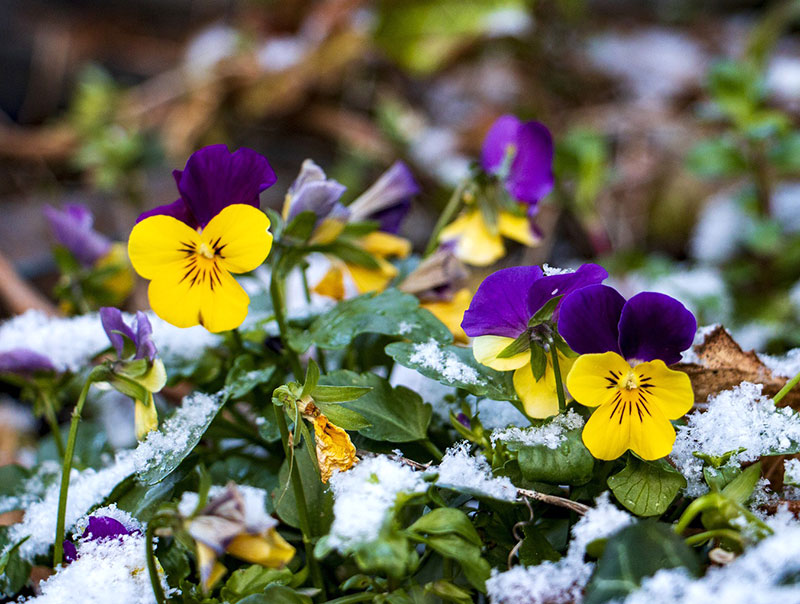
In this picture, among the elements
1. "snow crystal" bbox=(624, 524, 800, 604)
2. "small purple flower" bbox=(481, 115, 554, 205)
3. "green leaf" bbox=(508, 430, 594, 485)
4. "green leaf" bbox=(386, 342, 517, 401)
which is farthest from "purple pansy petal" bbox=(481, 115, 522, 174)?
"snow crystal" bbox=(624, 524, 800, 604)

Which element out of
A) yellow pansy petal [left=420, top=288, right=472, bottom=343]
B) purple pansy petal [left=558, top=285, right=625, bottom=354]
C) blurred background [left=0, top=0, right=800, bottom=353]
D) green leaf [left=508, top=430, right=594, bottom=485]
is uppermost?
blurred background [left=0, top=0, right=800, bottom=353]

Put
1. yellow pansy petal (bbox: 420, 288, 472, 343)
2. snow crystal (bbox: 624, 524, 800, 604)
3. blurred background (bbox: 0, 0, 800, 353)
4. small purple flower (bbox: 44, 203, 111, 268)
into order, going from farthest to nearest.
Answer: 1. blurred background (bbox: 0, 0, 800, 353)
2. small purple flower (bbox: 44, 203, 111, 268)
3. yellow pansy petal (bbox: 420, 288, 472, 343)
4. snow crystal (bbox: 624, 524, 800, 604)

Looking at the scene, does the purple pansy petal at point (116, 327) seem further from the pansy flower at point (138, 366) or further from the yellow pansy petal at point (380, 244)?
the yellow pansy petal at point (380, 244)

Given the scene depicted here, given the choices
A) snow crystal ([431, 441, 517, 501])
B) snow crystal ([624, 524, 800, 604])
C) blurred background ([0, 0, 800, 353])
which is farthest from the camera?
blurred background ([0, 0, 800, 353])

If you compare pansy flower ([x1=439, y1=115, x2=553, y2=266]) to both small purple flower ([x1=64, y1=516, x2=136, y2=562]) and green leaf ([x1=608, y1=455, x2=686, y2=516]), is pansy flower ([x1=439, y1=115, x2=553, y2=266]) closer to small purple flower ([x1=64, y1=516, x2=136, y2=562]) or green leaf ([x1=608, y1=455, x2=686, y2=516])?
green leaf ([x1=608, y1=455, x2=686, y2=516])

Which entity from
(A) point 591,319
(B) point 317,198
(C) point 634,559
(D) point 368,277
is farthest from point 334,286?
(C) point 634,559

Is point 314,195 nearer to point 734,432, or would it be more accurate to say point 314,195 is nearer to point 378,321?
point 378,321
